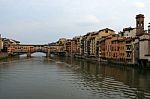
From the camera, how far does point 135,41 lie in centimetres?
5134

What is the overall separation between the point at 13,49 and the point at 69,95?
110014 millimetres

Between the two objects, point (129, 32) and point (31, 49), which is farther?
point (31, 49)

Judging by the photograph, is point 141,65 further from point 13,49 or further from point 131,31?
point 13,49

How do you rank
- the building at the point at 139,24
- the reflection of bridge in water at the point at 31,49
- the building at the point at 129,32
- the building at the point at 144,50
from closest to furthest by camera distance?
the building at the point at 144,50, the building at the point at 139,24, the building at the point at 129,32, the reflection of bridge in water at the point at 31,49

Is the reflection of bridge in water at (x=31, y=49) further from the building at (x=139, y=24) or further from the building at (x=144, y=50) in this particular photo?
the building at (x=144, y=50)

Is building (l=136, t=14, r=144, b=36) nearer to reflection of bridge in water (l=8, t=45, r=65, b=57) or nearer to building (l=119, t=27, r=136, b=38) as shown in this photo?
building (l=119, t=27, r=136, b=38)

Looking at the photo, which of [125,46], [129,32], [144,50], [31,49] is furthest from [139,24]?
[31,49]

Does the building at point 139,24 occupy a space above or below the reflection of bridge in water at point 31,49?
above

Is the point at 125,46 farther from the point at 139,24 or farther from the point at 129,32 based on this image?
the point at 129,32

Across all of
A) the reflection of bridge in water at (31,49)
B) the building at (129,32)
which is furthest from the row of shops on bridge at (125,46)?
the reflection of bridge in water at (31,49)

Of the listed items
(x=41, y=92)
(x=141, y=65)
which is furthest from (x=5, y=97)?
(x=141, y=65)

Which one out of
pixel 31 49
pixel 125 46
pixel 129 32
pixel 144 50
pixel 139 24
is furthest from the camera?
pixel 31 49

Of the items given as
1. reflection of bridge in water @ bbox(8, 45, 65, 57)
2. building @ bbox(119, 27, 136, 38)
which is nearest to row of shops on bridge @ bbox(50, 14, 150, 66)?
building @ bbox(119, 27, 136, 38)

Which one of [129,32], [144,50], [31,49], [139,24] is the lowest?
[144,50]
